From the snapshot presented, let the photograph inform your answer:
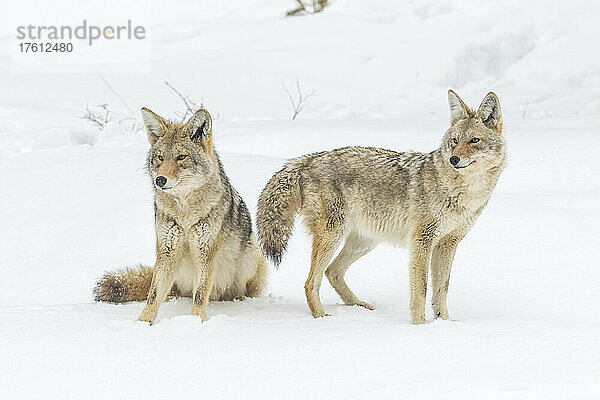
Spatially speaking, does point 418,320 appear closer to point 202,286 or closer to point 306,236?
point 306,236

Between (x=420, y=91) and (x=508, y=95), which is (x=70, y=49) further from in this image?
(x=508, y=95)

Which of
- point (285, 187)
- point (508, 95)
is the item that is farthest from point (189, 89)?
point (285, 187)

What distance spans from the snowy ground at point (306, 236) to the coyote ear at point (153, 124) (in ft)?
3.95

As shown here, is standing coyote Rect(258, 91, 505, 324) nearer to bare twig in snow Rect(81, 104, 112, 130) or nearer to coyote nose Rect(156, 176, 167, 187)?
coyote nose Rect(156, 176, 167, 187)

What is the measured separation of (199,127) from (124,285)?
1491 millimetres

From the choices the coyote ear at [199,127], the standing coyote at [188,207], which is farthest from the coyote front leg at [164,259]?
the coyote ear at [199,127]

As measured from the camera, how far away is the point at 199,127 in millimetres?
5121

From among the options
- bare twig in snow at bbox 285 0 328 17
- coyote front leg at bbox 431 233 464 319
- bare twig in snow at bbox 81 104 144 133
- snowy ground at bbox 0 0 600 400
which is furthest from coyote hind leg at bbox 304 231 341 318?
bare twig in snow at bbox 285 0 328 17

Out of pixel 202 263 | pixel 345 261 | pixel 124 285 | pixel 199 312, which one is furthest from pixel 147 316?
pixel 345 261

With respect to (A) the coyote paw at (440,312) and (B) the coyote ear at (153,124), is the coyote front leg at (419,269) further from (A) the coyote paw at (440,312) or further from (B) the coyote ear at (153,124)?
(B) the coyote ear at (153,124)

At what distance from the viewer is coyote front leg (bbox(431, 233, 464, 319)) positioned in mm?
5504

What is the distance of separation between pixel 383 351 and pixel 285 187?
5.92 feet

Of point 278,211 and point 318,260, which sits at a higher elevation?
point 278,211

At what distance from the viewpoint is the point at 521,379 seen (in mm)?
3639
